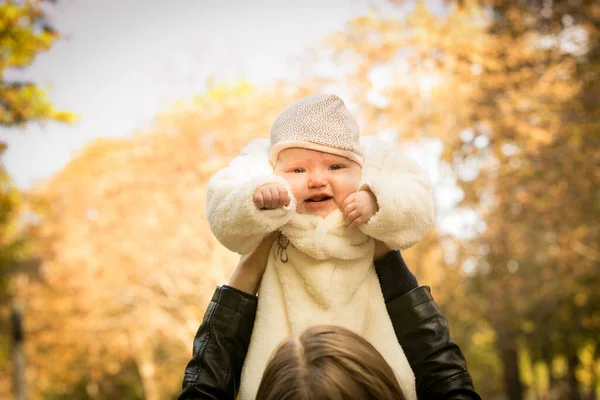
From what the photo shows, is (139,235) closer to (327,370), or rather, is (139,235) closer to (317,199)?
(317,199)

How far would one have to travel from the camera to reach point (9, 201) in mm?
9602

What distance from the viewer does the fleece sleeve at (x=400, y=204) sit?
72.6 inches

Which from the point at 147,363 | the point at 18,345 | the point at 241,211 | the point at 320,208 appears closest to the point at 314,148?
the point at 320,208

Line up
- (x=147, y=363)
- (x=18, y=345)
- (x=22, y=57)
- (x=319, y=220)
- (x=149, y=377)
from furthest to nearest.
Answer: (x=149, y=377) < (x=147, y=363) < (x=18, y=345) < (x=22, y=57) < (x=319, y=220)

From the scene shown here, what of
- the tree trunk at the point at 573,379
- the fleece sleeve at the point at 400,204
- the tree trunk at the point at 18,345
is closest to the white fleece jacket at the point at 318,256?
the fleece sleeve at the point at 400,204

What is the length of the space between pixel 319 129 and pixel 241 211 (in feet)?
1.19

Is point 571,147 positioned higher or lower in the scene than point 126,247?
lower

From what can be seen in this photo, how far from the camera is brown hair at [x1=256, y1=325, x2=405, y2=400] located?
4.54 feet

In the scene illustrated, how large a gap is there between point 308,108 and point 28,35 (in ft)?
24.7

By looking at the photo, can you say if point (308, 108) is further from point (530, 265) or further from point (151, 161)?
point (151, 161)

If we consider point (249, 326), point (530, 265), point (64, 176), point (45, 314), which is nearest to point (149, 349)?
point (45, 314)

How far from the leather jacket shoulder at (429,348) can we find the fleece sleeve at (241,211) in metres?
0.43

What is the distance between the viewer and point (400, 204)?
185 cm

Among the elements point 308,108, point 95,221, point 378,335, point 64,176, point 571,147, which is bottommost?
point 378,335
